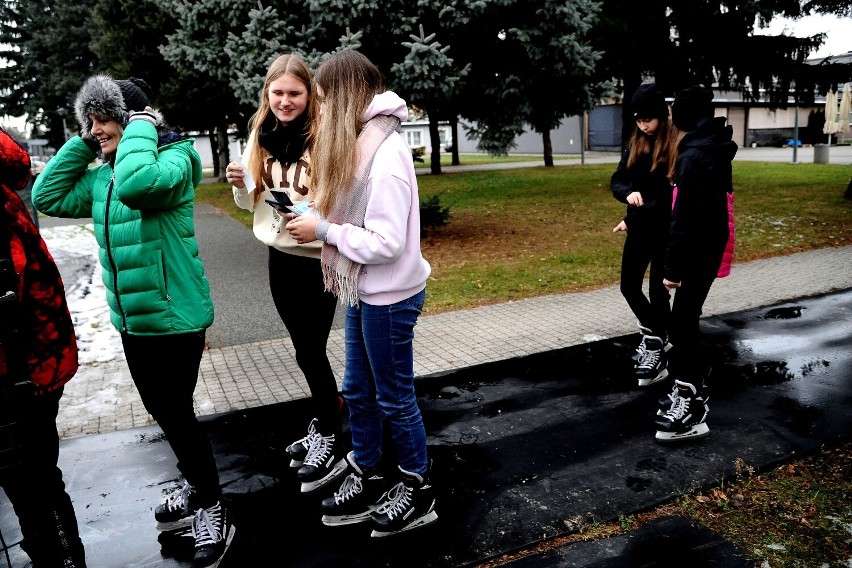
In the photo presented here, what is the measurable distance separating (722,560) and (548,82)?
8.78 m

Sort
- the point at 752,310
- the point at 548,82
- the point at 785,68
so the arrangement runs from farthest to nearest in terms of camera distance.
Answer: the point at 785,68, the point at 548,82, the point at 752,310

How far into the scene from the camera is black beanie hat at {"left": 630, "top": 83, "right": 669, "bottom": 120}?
430 cm

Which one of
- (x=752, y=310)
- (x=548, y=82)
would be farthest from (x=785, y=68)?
(x=752, y=310)

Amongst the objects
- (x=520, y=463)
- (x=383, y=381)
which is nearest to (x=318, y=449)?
(x=383, y=381)

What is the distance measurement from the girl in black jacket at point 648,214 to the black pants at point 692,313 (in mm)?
775

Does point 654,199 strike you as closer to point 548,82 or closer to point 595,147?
point 548,82

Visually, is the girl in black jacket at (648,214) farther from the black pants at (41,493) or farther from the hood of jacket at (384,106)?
the black pants at (41,493)

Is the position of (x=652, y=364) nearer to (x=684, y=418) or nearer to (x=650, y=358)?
(x=650, y=358)

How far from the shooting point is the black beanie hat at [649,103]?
4.30 metres

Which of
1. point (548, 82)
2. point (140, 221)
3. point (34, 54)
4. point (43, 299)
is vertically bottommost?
point (43, 299)

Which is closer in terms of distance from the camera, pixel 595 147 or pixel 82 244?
pixel 82 244

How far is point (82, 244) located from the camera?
14.3 metres

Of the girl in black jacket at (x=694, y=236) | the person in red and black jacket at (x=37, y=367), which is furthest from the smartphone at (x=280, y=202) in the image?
the girl in black jacket at (x=694, y=236)

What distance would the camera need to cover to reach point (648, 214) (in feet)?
15.0
